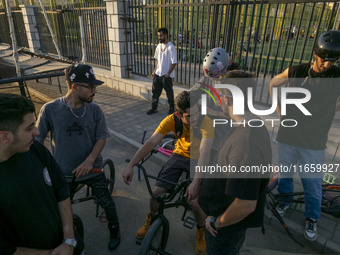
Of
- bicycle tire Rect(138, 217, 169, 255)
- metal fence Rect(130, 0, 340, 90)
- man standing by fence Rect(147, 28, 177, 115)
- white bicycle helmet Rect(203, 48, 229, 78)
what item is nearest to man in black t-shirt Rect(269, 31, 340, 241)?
white bicycle helmet Rect(203, 48, 229, 78)

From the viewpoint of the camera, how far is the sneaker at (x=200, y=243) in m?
2.82

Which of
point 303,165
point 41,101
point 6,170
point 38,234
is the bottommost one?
point 41,101

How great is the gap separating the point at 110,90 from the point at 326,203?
8.07 m

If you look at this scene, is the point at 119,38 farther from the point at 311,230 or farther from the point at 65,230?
the point at 311,230

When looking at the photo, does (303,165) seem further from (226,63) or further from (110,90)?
(110,90)

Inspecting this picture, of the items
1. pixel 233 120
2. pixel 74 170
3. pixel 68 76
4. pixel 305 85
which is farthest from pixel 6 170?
pixel 305 85

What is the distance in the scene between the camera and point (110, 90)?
924 centimetres

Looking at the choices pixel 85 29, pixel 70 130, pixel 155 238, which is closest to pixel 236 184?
pixel 155 238

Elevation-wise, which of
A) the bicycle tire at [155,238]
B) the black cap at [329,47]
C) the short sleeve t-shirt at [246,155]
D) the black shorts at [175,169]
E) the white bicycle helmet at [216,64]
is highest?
the black cap at [329,47]

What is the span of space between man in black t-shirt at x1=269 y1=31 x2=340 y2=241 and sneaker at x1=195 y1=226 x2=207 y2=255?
136 centimetres

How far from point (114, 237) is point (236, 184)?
6.94ft

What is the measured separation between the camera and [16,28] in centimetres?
1594

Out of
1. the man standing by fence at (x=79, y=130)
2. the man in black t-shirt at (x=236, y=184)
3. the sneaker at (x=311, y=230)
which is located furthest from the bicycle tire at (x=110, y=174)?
the sneaker at (x=311, y=230)

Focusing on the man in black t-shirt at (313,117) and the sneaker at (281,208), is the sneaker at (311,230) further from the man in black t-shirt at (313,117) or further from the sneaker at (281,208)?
the sneaker at (281,208)
